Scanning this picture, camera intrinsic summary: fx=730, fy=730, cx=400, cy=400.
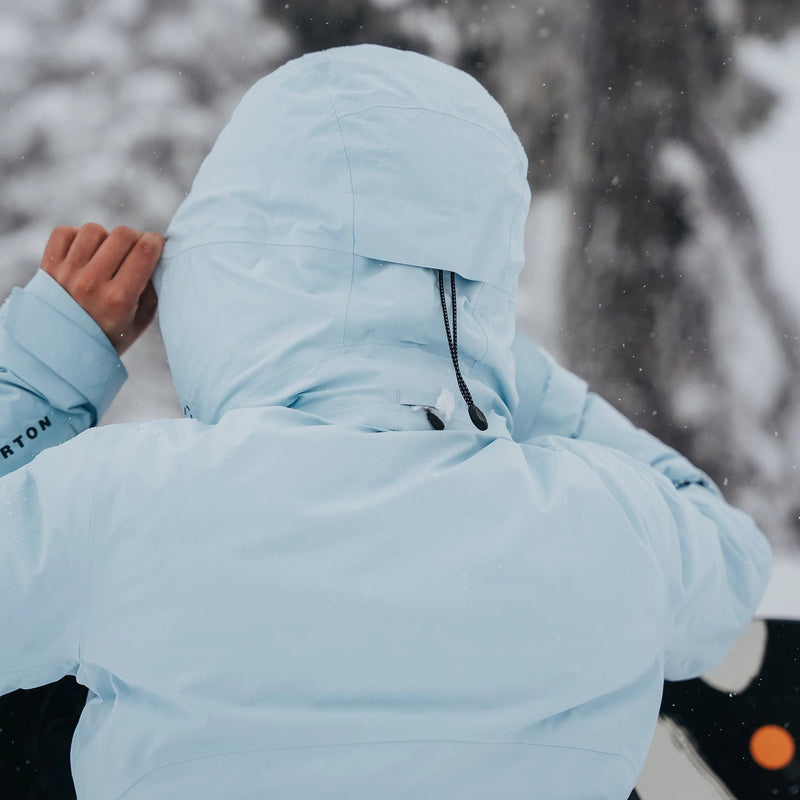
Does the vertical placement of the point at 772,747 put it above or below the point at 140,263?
below

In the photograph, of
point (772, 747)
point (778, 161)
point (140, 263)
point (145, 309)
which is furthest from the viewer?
point (778, 161)

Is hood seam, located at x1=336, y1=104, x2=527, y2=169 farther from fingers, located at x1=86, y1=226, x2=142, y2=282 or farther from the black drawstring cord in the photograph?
fingers, located at x1=86, y1=226, x2=142, y2=282

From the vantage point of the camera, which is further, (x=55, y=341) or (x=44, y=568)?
(x=55, y=341)

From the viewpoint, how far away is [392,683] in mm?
657

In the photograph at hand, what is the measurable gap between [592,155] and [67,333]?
157 centimetres

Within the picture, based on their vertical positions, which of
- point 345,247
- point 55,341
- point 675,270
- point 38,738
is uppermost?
point 345,247

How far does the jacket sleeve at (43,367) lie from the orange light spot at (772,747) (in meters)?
1.27

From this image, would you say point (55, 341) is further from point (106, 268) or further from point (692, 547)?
point (692, 547)

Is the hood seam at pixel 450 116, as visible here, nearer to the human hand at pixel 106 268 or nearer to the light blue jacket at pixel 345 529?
the light blue jacket at pixel 345 529

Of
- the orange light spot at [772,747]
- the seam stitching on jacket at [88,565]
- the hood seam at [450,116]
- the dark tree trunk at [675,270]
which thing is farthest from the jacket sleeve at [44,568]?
the dark tree trunk at [675,270]

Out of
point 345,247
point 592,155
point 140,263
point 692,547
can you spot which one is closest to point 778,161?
point 592,155

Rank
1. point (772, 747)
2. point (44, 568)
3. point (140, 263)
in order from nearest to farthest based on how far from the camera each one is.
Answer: point (44, 568) → point (140, 263) → point (772, 747)

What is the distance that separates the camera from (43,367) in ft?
3.05

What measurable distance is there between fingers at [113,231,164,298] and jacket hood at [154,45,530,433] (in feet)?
0.26
